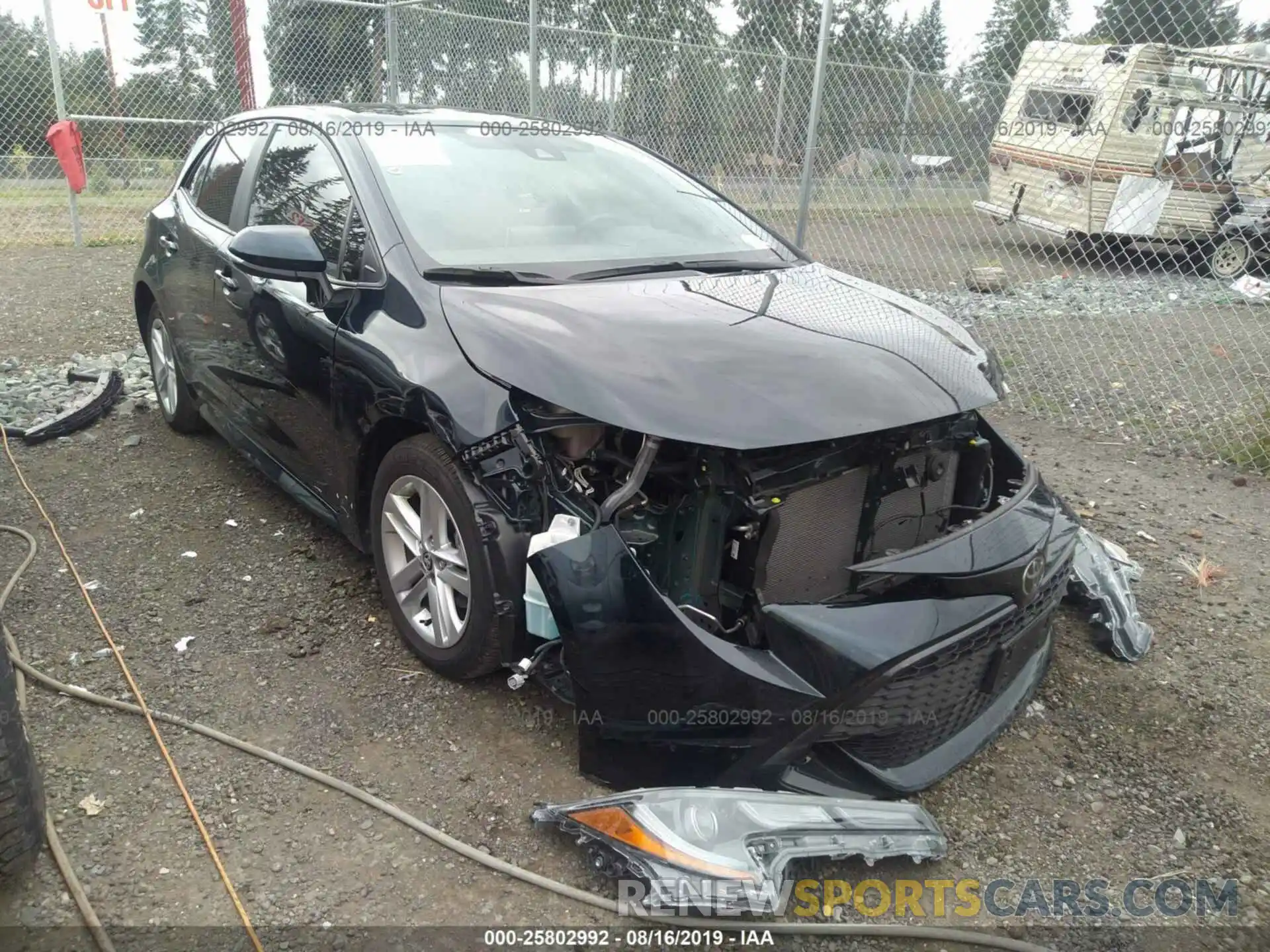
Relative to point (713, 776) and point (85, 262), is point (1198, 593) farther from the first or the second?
point (85, 262)

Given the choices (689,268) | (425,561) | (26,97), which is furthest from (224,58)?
→ (425,561)

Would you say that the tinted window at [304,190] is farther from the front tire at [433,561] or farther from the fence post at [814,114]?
the fence post at [814,114]

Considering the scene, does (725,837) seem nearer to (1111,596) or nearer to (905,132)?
(1111,596)

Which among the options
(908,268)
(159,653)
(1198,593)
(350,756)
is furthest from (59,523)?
(908,268)

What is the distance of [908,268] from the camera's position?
9883mm

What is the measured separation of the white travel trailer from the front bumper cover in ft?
27.7

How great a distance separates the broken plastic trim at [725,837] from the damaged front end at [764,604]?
0.08 m

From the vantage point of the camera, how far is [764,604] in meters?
2.24

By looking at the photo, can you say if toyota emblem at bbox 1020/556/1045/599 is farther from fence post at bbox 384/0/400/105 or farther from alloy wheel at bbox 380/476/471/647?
fence post at bbox 384/0/400/105

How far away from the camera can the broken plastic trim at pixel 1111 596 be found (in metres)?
3.16

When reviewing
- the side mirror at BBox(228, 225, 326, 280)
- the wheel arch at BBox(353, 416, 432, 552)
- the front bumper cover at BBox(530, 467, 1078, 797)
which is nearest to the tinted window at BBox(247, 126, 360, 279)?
the side mirror at BBox(228, 225, 326, 280)

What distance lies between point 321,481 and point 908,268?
8094 mm

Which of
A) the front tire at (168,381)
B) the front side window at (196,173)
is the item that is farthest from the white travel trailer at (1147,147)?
the front tire at (168,381)

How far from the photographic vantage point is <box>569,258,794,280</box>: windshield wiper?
9.70 feet
